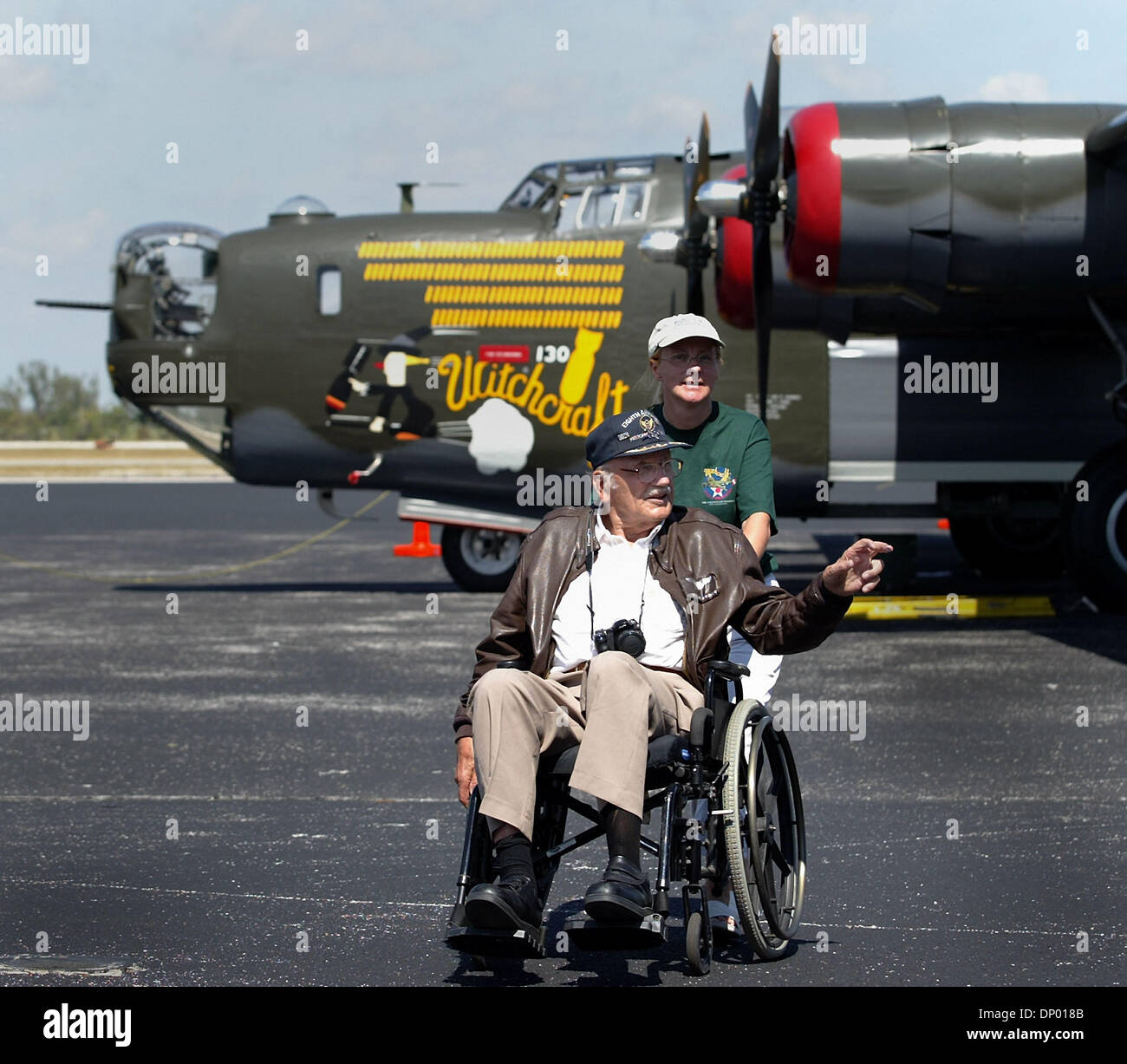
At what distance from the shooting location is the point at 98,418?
97.9 metres

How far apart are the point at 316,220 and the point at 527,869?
1303 cm

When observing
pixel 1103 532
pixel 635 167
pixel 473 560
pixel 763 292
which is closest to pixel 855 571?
pixel 763 292

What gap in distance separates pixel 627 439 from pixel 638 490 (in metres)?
0.17

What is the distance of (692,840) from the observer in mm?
5023

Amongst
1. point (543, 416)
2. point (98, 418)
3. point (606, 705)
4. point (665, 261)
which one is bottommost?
point (606, 705)

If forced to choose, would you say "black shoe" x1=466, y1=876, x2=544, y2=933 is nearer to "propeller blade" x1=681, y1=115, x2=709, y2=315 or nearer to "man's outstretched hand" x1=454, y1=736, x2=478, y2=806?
"man's outstretched hand" x1=454, y1=736, x2=478, y2=806

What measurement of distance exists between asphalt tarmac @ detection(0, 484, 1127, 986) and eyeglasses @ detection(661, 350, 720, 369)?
77.3 inches

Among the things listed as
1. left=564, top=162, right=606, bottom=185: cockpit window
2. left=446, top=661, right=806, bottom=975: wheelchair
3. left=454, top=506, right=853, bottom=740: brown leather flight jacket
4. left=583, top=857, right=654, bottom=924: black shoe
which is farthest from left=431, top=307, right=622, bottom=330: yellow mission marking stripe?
left=583, top=857, right=654, bottom=924: black shoe

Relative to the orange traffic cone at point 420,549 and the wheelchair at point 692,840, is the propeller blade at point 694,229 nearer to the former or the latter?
the orange traffic cone at point 420,549

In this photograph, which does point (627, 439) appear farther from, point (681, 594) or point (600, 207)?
point (600, 207)

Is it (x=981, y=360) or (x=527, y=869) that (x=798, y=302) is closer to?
(x=981, y=360)

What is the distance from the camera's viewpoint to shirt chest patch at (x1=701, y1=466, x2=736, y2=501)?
19.0 feet

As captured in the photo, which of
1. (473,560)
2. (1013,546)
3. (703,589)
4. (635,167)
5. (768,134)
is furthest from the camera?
(1013,546)

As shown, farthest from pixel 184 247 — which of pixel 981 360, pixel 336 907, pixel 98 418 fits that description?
pixel 98 418
